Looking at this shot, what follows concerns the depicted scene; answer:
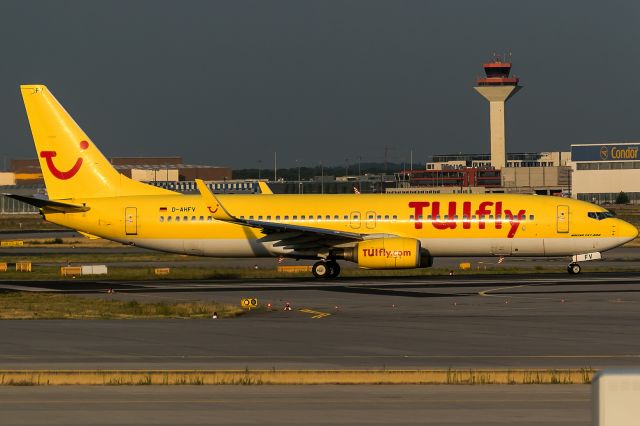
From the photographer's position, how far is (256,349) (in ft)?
80.9

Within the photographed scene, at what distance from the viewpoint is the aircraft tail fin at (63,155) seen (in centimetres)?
5262

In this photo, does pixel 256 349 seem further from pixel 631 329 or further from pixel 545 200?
pixel 545 200

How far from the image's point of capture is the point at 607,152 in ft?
617

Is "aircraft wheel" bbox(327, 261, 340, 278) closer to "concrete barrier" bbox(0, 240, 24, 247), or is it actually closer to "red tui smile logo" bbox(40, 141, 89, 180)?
"red tui smile logo" bbox(40, 141, 89, 180)

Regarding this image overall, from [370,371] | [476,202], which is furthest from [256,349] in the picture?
[476,202]

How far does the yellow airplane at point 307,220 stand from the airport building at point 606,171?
141097mm

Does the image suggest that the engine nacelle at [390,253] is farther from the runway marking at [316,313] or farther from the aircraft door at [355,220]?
the runway marking at [316,313]

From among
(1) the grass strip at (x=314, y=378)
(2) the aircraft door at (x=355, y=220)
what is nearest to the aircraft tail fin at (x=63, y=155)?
(2) the aircraft door at (x=355, y=220)

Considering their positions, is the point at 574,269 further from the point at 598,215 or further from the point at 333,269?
the point at 333,269

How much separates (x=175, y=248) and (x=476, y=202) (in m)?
15.0

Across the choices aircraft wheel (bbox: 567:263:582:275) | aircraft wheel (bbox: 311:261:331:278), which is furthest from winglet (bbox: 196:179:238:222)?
aircraft wheel (bbox: 567:263:582:275)

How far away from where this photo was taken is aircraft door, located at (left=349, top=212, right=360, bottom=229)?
165 ft

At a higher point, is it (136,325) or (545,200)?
(545,200)

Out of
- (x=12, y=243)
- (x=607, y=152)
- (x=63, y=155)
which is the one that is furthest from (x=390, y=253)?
(x=607, y=152)
